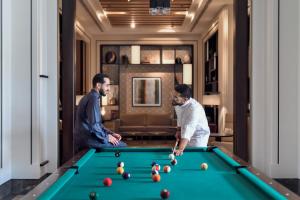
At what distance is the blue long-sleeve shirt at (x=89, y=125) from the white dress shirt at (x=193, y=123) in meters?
0.97

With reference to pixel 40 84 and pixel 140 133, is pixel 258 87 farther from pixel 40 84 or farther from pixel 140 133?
pixel 140 133

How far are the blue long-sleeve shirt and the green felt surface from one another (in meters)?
1.17

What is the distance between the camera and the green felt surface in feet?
6.63

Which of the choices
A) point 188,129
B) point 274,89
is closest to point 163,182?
point 188,129

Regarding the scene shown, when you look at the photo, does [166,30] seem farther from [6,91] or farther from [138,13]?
[6,91]

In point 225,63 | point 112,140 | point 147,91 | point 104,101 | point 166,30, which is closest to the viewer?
point 112,140

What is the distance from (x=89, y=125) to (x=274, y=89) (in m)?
2.49

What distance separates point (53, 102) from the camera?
5.36 m

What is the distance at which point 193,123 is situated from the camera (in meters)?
3.98

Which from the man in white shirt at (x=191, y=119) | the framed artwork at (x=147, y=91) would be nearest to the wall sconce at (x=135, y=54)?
the framed artwork at (x=147, y=91)

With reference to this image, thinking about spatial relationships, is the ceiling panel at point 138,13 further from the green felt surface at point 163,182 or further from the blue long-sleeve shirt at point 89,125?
the green felt surface at point 163,182

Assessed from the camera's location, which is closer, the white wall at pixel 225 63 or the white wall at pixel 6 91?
the white wall at pixel 6 91

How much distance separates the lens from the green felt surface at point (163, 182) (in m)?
2.02

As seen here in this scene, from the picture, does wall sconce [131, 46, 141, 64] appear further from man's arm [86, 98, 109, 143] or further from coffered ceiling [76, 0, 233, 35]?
man's arm [86, 98, 109, 143]
